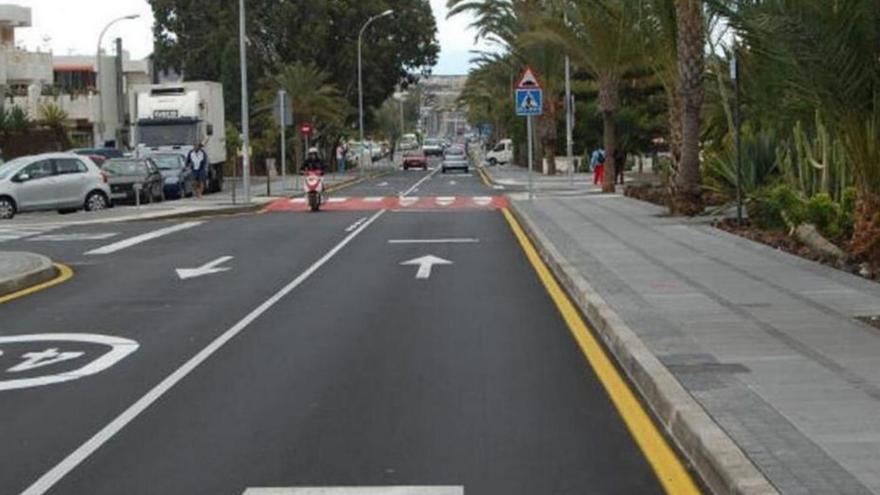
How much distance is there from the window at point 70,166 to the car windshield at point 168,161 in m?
8.31

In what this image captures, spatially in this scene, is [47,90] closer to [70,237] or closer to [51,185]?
[51,185]

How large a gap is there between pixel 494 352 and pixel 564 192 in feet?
98.9

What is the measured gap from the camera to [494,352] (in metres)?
10.9

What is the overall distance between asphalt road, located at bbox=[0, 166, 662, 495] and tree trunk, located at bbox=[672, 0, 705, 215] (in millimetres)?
8290

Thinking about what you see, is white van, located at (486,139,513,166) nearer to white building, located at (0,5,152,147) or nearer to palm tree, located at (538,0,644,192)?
white building, located at (0,5,152,147)

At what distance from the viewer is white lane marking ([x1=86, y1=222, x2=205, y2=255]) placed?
72.5 ft

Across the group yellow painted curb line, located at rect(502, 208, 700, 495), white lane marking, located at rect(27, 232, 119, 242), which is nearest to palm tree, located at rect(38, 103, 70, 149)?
white lane marking, located at rect(27, 232, 119, 242)

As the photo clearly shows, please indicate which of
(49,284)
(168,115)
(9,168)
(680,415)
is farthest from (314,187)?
(680,415)

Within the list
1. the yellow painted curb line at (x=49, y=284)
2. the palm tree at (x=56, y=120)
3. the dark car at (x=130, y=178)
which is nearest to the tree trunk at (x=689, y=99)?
the yellow painted curb line at (x=49, y=284)

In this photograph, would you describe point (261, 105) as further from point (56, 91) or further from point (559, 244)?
point (559, 244)

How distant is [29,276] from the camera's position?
663 inches

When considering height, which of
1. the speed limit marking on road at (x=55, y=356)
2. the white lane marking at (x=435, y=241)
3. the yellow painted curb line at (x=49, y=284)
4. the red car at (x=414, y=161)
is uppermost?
the red car at (x=414, y=161)

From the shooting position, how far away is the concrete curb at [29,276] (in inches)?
632

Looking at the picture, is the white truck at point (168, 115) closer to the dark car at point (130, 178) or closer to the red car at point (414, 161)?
the dark car at point (130, 178)
